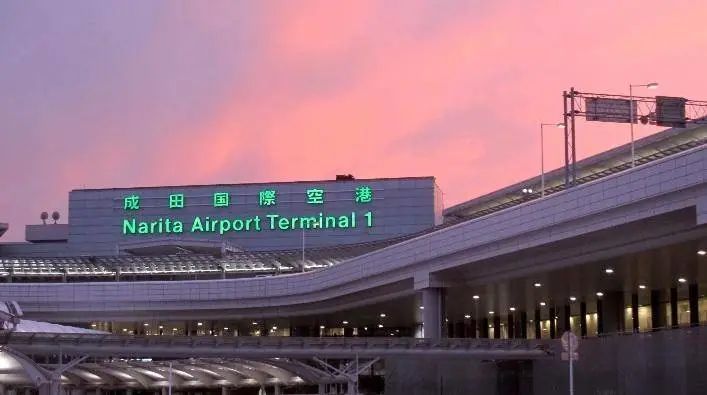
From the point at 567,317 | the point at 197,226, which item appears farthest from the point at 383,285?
the point at 197,226

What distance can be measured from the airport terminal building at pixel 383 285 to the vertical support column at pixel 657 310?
0.54 feet

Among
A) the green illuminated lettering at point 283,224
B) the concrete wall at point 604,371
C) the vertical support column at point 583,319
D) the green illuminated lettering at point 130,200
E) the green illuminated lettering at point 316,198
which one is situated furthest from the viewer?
the green illuminated lettering at point 130,200

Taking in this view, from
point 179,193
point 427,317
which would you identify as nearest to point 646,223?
point 427,317

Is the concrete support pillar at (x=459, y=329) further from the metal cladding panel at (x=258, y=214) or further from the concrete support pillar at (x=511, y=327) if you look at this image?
the metal cladding panel at (x=258, y=214)

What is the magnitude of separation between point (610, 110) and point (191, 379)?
36.8 m

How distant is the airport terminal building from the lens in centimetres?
6525

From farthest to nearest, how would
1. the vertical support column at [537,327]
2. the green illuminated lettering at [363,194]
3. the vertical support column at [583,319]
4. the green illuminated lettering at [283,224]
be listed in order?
the green illuminated lettering at [283,224] → the green illuminated lettering at [363,194] → the vertical support column at [537,327] → the vertical support column at [583,319]

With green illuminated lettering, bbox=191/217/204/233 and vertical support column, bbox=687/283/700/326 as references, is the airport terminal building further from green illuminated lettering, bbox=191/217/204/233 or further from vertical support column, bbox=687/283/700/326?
vertical support column, bbox=687/283/700/326

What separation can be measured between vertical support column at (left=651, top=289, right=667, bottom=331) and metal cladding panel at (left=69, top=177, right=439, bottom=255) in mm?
48267

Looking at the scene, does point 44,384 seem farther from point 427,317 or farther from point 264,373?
point 427,317

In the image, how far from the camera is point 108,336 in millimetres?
68375

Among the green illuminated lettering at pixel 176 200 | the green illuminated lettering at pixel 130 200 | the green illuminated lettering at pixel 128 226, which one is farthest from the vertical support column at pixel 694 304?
the green illuminated lettering at pixel 130 200

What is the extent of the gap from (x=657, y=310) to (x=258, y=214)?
6391 centimetres

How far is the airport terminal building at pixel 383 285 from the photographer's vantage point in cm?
6525
